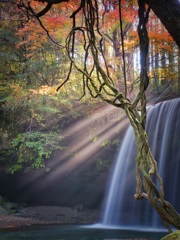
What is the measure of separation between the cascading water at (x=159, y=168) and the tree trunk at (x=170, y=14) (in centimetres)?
828

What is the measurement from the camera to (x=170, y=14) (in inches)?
59.0

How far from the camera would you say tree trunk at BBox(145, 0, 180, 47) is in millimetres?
1476

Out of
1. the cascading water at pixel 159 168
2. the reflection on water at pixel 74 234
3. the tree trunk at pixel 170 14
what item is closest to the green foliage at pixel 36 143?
the reflection on water at pixel 74 234

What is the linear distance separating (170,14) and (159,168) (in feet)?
28.9

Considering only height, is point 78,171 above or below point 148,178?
below

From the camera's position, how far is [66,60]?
11.5 meters

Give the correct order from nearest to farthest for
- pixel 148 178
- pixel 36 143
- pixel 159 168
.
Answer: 1. pixel 148 178
2. pixel 159 168
3. pixel 36 143

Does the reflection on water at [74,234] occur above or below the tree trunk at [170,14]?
below

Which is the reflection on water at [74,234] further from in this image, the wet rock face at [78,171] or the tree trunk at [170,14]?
the tree trunk at [170,14]

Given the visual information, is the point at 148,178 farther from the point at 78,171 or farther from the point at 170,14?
the point at 78,171

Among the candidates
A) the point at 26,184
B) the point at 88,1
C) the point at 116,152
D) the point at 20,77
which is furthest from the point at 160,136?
the point at 88,1

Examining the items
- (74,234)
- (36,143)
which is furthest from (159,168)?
(36,143)

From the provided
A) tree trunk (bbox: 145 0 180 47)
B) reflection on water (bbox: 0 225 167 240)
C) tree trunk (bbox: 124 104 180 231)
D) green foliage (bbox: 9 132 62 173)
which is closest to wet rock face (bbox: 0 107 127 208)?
green foliage (bbox: 9 132 62 173)

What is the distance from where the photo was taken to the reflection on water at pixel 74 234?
7980mm
